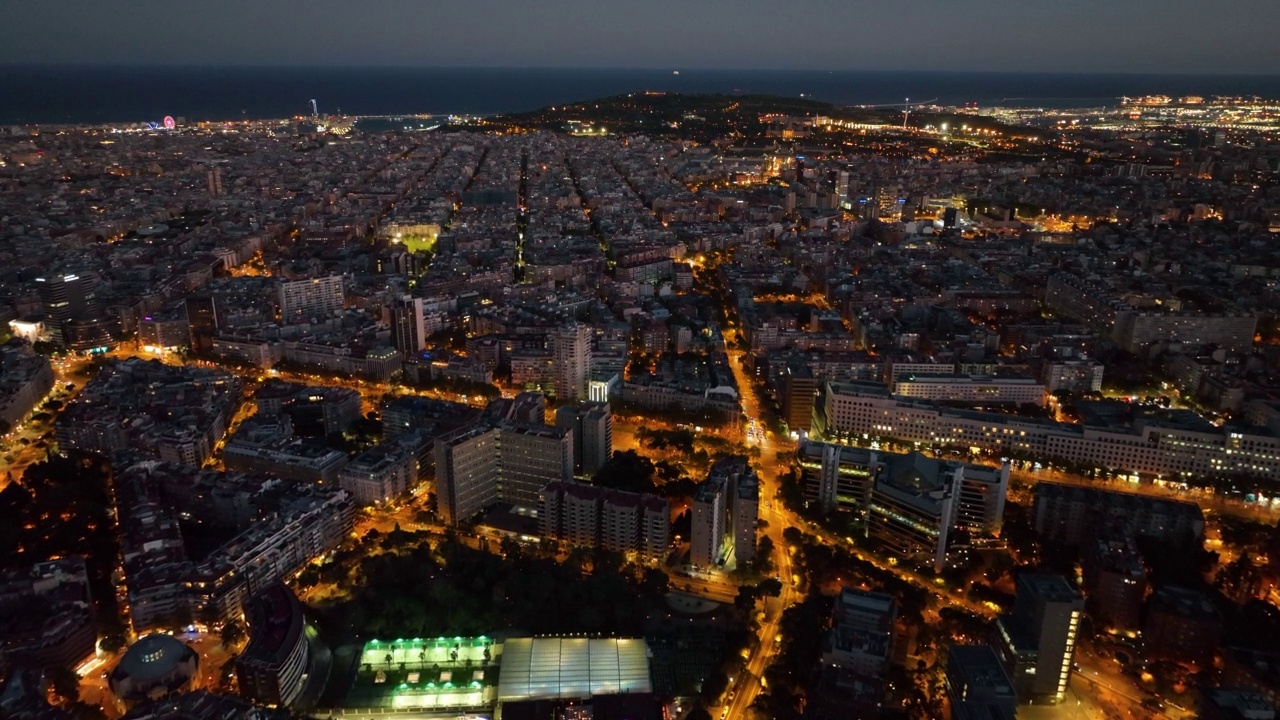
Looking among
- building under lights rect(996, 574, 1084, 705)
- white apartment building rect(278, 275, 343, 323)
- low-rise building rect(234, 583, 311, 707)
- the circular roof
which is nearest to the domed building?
the circular roof

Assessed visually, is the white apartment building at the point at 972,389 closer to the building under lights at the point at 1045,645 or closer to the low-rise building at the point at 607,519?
the low-rise building at the point at 607,519

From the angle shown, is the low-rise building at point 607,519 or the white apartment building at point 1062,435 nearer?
the low-rise building at point 607,519

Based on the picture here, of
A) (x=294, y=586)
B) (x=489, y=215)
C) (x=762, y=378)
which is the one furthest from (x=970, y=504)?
(x=489, y=215)

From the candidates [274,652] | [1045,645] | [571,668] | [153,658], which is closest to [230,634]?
[153,658]

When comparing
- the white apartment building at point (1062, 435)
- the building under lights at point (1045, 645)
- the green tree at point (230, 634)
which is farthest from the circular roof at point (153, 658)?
the white apartment building at point (1062, 435)

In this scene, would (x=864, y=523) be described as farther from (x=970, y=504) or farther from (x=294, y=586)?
(x=294, y=586)

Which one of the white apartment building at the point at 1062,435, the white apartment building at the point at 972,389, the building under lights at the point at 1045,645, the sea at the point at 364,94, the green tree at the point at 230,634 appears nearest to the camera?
the building under lights at the point at 1045,645

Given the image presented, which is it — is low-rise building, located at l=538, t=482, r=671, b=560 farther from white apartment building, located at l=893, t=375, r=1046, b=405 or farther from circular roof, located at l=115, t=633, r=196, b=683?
white apartment building, located at l=893, t=375, r=1046, b=405

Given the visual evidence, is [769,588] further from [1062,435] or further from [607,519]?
[1062,435]
